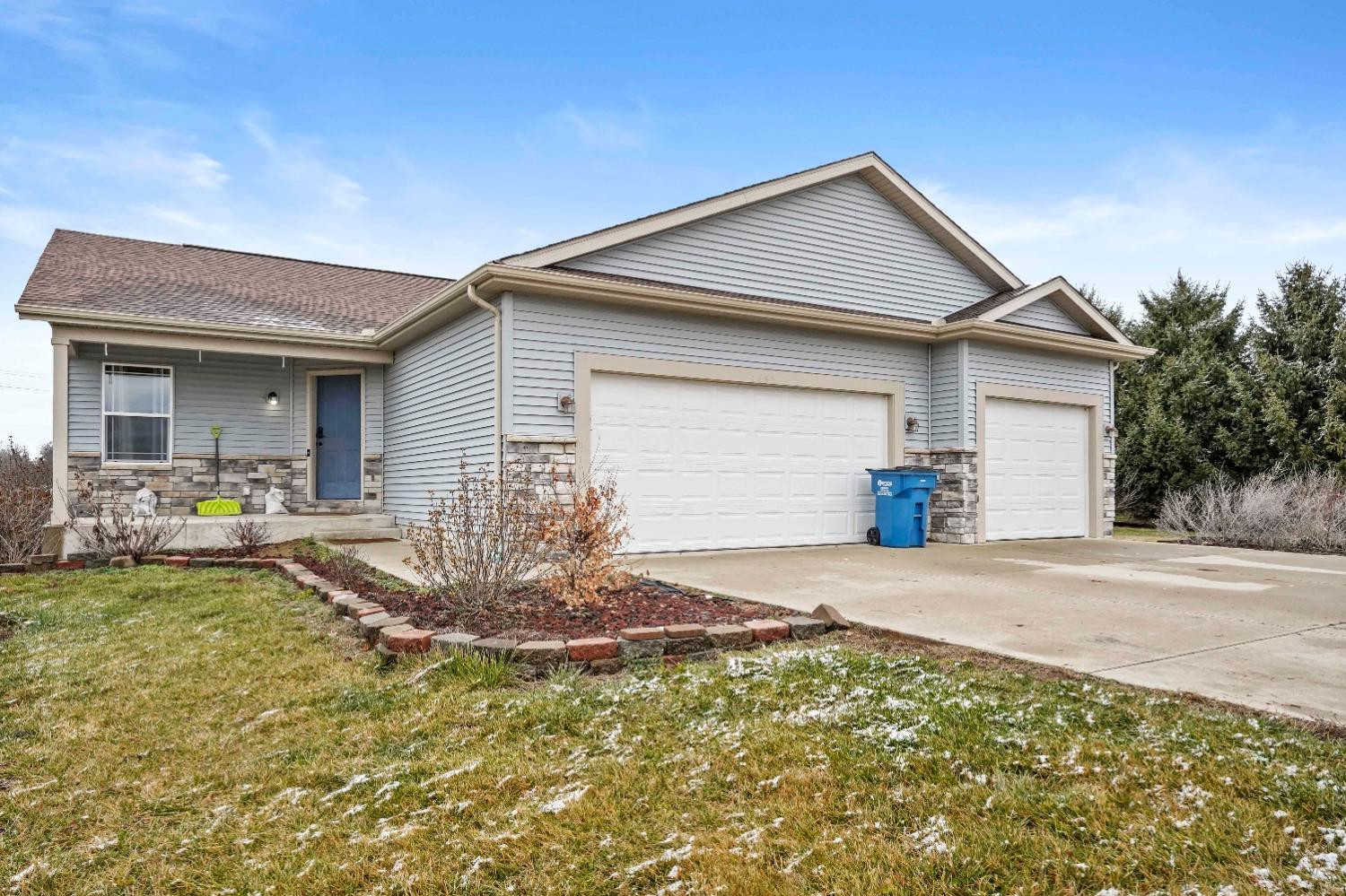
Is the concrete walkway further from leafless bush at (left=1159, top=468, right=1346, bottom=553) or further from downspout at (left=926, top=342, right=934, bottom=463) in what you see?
leafless bush at (left=1159, top=468, right=1346, bottom=553)

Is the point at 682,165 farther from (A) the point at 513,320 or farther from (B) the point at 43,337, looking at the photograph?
(B) the point at 43,337

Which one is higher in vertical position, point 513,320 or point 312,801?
point 513,320

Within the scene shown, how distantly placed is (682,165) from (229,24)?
9407 mm

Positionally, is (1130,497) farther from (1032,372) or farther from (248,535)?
(248,535)

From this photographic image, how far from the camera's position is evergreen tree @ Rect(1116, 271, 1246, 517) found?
51.9ft

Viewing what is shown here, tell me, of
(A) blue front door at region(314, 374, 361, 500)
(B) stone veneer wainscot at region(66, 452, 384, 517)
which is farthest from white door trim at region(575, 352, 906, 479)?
(A) blue front door at region(314, 374, 361, 500)

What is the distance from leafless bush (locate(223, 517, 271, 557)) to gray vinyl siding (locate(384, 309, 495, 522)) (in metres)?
1.85

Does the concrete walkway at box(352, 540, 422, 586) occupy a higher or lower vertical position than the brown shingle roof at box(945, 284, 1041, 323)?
lower

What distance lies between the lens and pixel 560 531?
18.5 feet

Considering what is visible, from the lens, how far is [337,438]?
502 inches

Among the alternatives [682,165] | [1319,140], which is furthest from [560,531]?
[682,165]

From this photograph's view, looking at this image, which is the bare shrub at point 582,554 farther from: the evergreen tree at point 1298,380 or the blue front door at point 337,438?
the evergreen tree at point 1298,380

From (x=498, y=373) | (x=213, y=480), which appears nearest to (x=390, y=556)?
(x=498, y=373)

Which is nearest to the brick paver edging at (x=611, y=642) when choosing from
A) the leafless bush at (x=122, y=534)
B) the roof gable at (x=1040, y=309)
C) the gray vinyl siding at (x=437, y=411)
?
the gray vinyl siding at (x=437, y=411)
